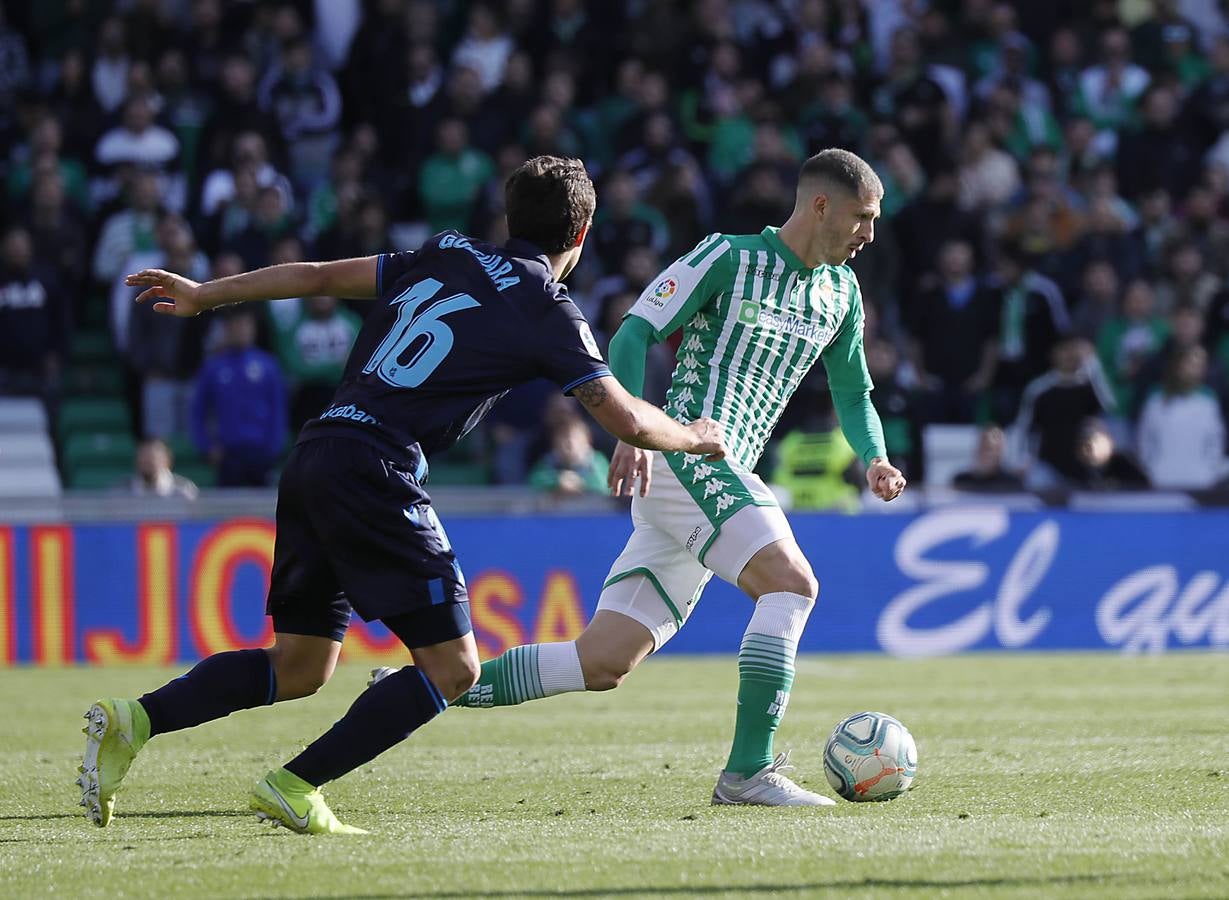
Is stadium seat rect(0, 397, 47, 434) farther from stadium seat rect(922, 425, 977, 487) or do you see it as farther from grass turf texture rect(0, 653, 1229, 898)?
stadium seat rect(922, 425, 977, 487)

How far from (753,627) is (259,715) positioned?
4.51 metres

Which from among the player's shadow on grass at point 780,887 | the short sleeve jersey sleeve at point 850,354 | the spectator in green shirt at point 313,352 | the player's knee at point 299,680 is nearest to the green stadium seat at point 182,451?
the spectator in green shirt at point 313,352

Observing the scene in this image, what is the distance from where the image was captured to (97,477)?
15.3 m

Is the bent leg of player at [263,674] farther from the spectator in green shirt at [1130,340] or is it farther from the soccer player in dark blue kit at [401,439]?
the spectator in green shirt at [1130,340]

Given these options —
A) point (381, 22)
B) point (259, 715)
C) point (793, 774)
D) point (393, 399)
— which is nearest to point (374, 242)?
point (381, 22)

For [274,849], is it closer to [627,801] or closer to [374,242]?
[627,801]

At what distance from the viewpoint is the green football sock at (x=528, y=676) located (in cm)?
655

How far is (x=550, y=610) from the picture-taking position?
44.0 ft

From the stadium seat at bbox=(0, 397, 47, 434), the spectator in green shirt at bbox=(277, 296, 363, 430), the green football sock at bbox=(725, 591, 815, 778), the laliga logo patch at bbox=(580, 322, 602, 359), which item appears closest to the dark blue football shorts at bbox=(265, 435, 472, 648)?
the laliga logo patch at bbox=(580, 322, 602, 359)

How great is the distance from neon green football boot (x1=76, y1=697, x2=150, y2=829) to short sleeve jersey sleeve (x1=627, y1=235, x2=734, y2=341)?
7.04ft

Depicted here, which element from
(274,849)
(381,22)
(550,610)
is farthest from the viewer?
(381,22)

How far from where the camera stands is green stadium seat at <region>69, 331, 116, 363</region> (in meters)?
16.2

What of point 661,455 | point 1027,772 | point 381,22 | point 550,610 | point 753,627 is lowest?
point 550,610

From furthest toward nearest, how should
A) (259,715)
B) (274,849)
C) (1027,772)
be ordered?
1. (259,715)
2. (1027,772)
3. (274,849)
